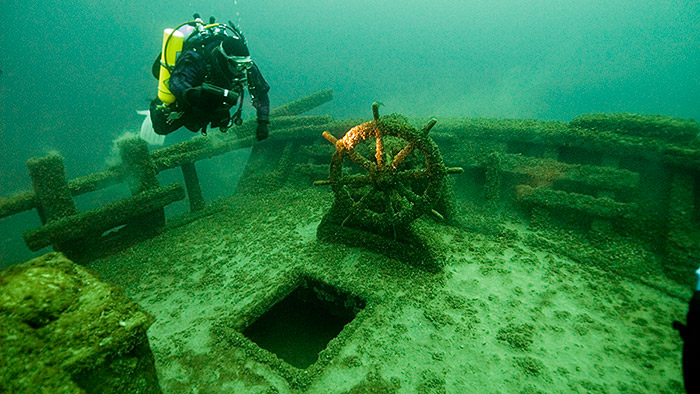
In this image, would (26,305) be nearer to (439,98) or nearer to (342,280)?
(342,280)

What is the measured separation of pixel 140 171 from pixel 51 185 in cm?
119

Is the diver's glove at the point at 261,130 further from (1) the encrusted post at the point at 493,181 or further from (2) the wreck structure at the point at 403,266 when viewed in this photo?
(1) the encrusted post at the point at 493,181

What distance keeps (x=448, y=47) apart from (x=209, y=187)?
113m

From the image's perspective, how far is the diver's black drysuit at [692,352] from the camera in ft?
4.55

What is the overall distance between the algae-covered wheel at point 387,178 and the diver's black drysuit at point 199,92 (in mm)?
1522

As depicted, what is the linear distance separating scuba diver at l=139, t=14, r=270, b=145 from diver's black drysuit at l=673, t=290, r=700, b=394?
375 centimetres

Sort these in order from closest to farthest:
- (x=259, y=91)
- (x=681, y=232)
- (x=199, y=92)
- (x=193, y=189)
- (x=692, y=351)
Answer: (x=692, y=351), (x=199, y=92), (x=681, y=232), (x=259, y=91), (x=193, y=189)

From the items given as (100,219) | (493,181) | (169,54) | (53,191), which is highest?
(169,54)

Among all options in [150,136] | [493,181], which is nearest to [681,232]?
[493,181]

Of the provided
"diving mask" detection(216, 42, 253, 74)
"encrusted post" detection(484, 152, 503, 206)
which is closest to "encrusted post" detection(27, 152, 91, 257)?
"diving mask" detection(216, 42, 253, 74)

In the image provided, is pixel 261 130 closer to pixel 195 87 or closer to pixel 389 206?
pixel 195 87

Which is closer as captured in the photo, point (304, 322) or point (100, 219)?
point (304, 322)

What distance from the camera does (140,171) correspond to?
17.7ft

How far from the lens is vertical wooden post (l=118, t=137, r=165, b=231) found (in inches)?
207
